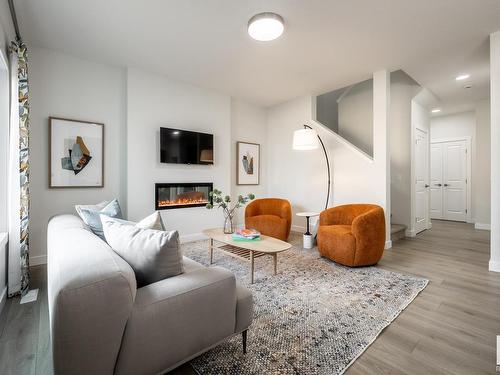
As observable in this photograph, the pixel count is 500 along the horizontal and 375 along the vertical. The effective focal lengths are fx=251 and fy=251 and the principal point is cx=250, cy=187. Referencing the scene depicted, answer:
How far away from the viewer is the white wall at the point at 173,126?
3814mm

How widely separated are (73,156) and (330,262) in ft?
12.1

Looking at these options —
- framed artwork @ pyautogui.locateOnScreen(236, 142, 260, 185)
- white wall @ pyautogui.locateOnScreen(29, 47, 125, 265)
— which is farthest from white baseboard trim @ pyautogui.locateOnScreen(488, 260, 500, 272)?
white wall @ pyautogui.locateOnScreen(29, 47, 125, 265)

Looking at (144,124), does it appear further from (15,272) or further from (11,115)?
(15,272)

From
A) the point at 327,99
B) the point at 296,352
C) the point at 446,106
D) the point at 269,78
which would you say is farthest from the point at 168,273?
the point at 446,106

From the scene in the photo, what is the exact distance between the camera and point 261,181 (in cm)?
579

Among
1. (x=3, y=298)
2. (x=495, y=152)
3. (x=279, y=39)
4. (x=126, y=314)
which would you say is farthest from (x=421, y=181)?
(x=3, y=298)

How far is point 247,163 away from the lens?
17.9ft

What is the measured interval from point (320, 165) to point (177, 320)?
4278 millimetres

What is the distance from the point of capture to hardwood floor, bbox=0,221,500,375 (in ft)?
4.81

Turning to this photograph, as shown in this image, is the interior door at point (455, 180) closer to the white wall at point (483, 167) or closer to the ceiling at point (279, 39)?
the white wall at point (483, 167)

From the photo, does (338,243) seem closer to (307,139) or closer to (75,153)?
(307,139)

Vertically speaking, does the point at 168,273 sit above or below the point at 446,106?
below

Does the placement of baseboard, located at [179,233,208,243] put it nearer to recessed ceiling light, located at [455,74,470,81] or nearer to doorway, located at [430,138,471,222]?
recessed ceiling light, located at [455,74,470,81]

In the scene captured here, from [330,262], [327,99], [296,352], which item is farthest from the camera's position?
[327,99]
